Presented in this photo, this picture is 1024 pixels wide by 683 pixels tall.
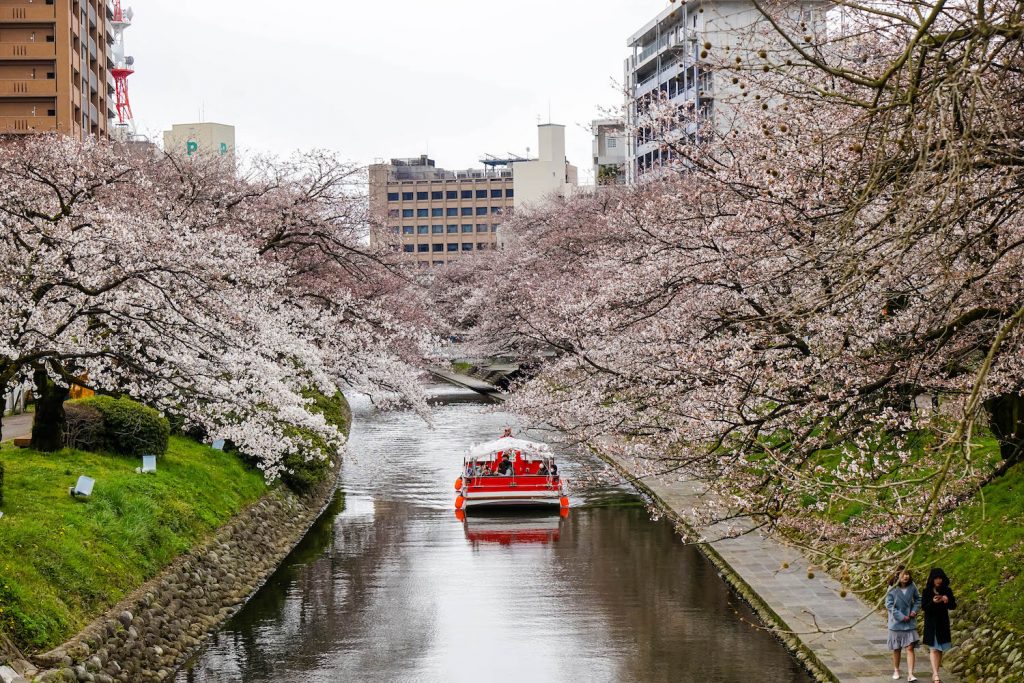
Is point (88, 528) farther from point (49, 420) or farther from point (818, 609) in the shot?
point (818, 609)

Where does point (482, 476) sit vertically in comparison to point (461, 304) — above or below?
below

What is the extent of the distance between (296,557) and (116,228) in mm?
10501

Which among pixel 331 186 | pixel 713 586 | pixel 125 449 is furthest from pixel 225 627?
pixel 331 186

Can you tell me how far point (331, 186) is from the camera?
39.5m

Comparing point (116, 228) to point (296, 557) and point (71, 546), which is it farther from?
point (296, 557)

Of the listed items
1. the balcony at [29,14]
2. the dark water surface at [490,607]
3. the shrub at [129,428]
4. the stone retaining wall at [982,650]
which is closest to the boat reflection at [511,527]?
the dark water surface at [490,607]

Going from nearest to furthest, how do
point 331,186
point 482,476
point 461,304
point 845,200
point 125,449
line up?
point 845,200
point 125,449
point 482,476
point 331,186
point 461,304

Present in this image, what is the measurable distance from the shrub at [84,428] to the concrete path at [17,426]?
4996mm

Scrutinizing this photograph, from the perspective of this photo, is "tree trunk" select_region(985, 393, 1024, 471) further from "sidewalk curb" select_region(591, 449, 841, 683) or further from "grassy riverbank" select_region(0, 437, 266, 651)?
"grassy riverbank" select_region(0, 437, 266, 651)

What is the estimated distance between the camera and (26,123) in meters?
77.4

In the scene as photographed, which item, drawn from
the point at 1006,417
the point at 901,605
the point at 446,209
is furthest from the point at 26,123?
the point at 446,209

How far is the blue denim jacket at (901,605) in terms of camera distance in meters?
16.1

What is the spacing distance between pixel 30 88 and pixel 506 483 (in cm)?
5615

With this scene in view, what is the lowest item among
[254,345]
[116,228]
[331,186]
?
[254,345]
